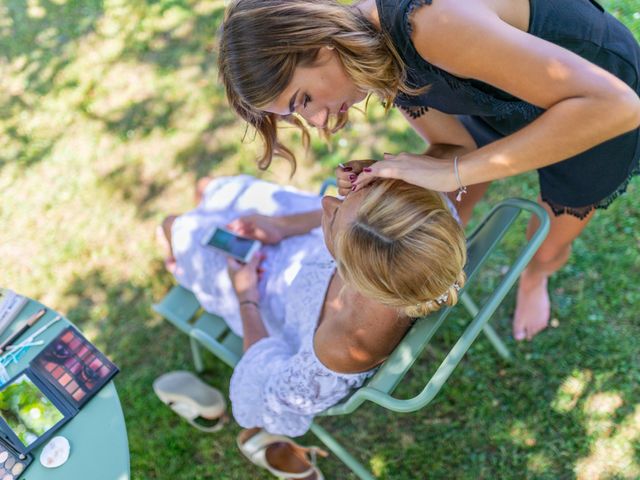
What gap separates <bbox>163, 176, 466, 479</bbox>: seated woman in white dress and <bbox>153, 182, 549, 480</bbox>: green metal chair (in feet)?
0.22

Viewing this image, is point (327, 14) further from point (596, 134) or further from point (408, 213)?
point (596, 134)

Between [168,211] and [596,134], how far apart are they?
312cm

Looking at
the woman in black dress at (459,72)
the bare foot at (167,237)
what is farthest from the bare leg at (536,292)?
the bare foot at (167,237)

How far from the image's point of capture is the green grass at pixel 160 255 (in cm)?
284

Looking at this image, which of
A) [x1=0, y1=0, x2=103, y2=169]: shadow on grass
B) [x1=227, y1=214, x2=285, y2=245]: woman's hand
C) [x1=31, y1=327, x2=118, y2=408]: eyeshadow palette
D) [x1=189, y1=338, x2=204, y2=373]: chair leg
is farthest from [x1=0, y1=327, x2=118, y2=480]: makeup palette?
[x1=0, y1=0, x2=103, y2=169]: shadow on grass

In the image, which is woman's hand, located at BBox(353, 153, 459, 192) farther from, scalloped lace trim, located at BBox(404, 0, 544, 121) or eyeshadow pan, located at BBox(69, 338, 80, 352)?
eyeshadow pan, located at BBox(69, 338, 80, 352)

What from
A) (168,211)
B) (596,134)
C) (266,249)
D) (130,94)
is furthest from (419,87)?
(130,94)

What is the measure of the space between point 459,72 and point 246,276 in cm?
141

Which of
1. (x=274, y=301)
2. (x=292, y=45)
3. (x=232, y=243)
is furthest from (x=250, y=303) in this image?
(x=292, y=45)

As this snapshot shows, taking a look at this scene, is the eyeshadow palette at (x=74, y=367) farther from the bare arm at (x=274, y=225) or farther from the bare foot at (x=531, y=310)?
the bare foot at (x=531, y=310)

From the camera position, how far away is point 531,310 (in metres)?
3.08

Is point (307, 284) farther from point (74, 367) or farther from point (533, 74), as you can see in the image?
point (533, 74)

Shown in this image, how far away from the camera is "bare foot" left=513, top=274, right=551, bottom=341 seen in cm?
305

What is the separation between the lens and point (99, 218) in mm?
4094
